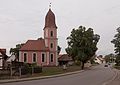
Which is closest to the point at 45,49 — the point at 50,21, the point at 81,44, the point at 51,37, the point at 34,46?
the point at 34,46

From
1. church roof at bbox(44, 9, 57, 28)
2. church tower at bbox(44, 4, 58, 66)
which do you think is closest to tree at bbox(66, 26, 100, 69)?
church tower at bbox(44, 4, 58, 66)

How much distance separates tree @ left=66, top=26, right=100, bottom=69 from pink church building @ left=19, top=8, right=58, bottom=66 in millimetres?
6393

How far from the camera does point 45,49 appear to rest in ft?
298

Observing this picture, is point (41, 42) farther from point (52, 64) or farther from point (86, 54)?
point (86, 54)

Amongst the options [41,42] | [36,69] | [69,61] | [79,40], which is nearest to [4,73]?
[36,69]

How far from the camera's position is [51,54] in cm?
9156

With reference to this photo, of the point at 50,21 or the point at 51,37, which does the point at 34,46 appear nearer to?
the point at 51,37

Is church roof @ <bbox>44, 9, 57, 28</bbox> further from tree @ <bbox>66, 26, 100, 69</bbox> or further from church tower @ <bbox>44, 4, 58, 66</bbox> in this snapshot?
tree @ <bbox>66, 26, 100, 69</bbox>

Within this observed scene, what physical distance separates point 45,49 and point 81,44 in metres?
11.6

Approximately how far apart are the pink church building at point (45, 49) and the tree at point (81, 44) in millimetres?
6393

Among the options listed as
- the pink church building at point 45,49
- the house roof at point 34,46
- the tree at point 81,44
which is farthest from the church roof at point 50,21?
the tree at point 81,44

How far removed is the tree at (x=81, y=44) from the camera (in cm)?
8344

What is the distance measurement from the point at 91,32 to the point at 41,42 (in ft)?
51.9

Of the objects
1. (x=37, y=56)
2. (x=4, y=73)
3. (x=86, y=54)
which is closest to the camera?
(x=4, y=73)
